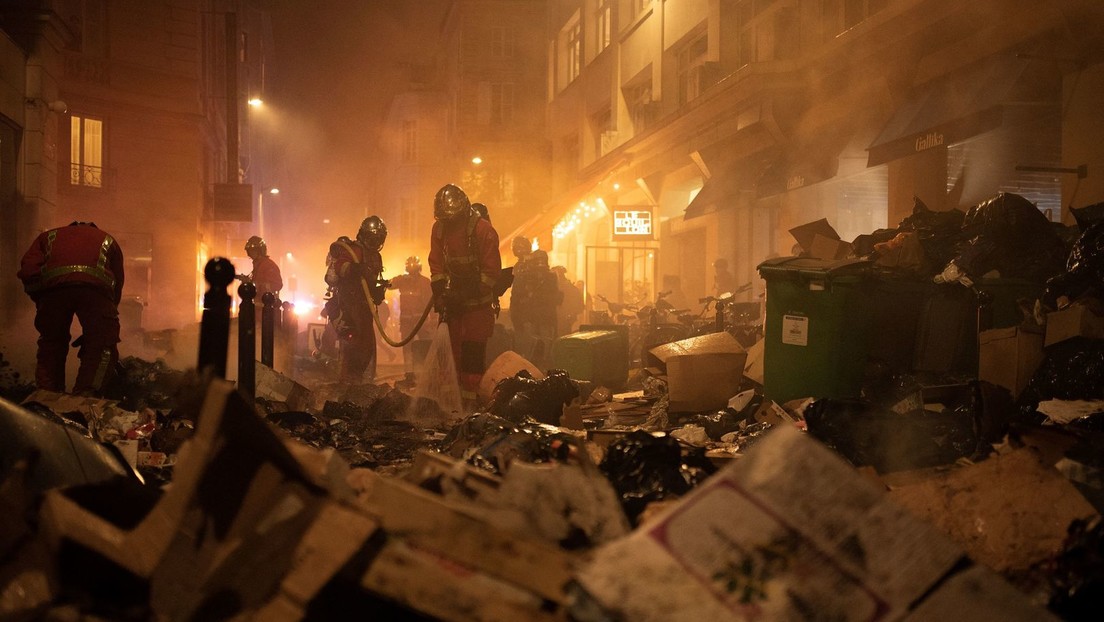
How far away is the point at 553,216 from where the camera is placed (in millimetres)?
23516

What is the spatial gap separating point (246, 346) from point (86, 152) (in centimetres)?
2046

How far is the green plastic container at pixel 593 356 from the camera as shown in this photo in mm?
8648

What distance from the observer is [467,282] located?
8516 mm

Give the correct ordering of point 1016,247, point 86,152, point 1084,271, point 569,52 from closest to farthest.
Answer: point 1084,271, point 1016,247, point 86,152, point 569,52

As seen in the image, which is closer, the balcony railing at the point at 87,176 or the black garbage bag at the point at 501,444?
the black garbage bag at the point at 501,444

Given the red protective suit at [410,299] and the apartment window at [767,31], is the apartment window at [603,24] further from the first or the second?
the red protective suit at [410,299]

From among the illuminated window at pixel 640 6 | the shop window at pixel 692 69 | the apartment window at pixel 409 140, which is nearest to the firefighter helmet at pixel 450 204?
the shop window at pixel 692 69

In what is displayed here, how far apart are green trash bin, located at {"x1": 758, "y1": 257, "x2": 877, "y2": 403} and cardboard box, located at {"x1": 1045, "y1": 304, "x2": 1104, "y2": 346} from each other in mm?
1331

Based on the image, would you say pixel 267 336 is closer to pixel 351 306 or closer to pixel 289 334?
pixel 351 306

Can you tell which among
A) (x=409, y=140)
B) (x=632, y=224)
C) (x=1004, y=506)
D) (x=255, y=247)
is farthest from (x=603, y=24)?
(x=409, y=140)

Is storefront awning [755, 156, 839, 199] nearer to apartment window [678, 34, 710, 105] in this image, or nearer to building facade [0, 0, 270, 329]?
apartment window [678, 34, 710, 105]

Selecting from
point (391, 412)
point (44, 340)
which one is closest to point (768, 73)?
point (391, 412)

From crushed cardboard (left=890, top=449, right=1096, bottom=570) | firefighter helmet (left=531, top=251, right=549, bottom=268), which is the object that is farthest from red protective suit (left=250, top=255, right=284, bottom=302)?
crushed cardboard (left=890, top=449, right=1096, bottom=570)

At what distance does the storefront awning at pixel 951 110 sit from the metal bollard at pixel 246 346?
8.06m
